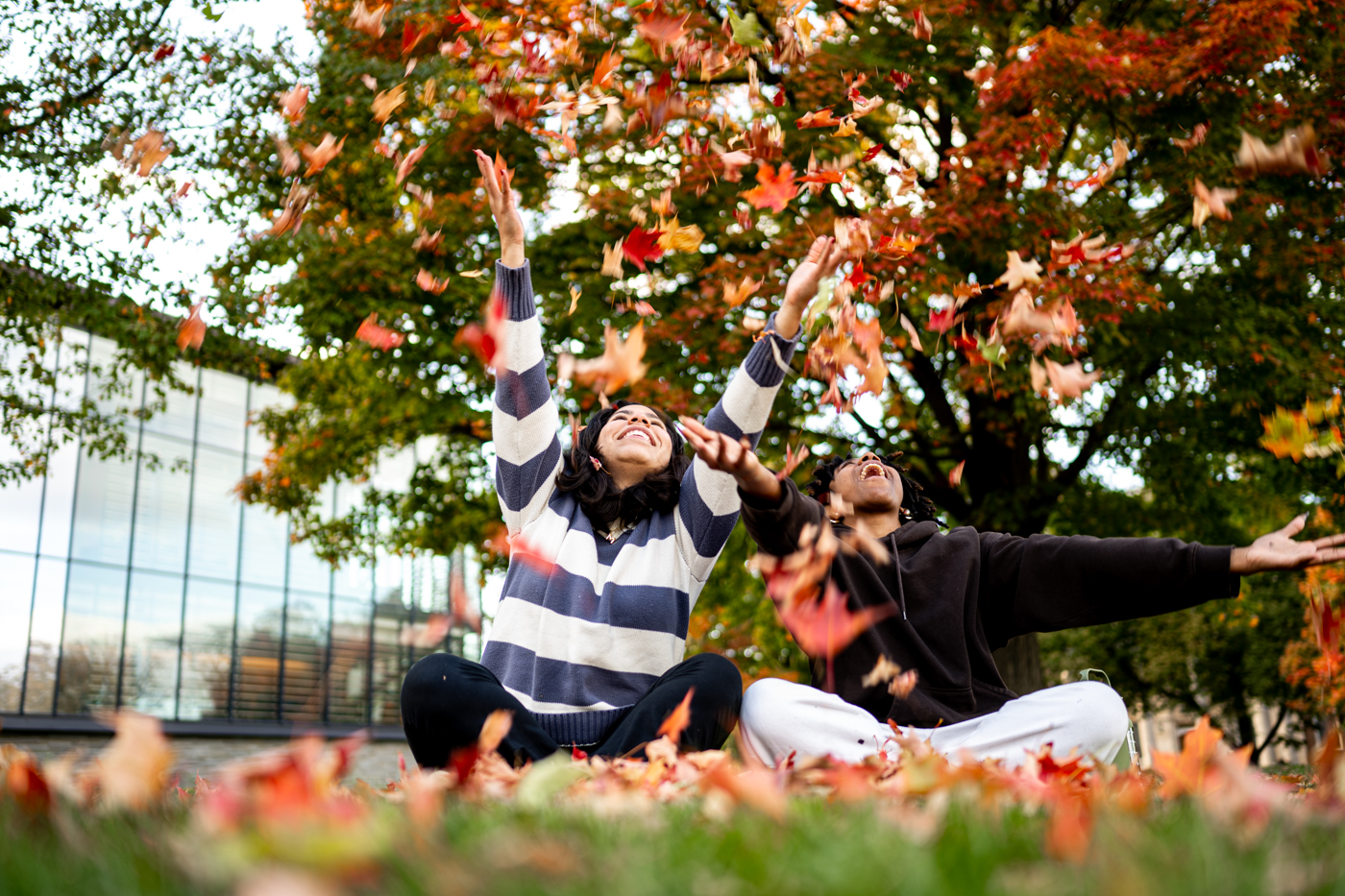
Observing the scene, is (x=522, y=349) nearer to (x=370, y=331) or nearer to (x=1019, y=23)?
(x=370, y=331)

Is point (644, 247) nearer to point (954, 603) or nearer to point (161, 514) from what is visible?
point (954, 603)

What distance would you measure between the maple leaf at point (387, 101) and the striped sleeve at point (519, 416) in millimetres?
4594

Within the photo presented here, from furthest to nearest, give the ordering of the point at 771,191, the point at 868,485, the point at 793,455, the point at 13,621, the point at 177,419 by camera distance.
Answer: the point at 177,419 → the point at 13,621 → the point at 793,455 → the point at 771,191 → the point at 868,485

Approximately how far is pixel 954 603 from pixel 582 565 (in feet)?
4.04

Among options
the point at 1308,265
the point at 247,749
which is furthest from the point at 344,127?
the point at 247,749

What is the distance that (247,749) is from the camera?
18344 millimetres

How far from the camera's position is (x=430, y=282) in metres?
8.05

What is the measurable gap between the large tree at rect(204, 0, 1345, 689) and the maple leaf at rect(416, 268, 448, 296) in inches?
4.7

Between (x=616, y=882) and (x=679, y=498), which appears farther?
(x=679, y=498)

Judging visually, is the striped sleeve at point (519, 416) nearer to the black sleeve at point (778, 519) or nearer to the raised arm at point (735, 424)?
the raised arm at point (735, 424)

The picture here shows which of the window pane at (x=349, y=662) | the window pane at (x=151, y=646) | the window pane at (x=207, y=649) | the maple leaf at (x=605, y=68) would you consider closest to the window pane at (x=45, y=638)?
the window pane at (x=151, y=646)

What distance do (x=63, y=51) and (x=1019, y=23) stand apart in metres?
7.23

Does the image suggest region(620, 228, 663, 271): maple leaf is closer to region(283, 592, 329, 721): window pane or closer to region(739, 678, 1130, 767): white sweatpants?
region(739, 678, 1130, 767): white sweatpants

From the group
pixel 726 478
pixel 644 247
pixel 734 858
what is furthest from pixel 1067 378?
pixel 734 858
